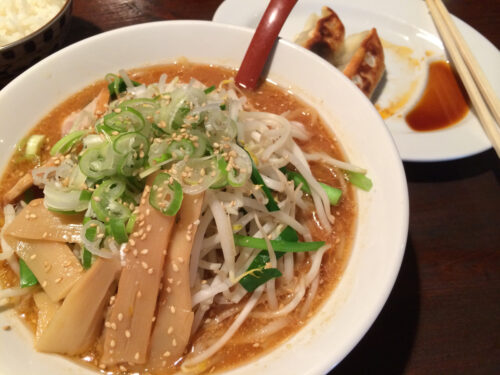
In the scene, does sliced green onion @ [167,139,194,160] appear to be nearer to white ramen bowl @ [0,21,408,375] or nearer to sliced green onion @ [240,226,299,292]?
sliced green onion @ [240,226,299,292]

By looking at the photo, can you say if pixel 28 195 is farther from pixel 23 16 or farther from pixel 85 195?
pixel 23 16

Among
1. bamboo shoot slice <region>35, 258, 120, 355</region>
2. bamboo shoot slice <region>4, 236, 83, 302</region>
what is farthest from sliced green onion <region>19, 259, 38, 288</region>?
bamboo shoot slice <region>35, 258, 120, 355</region>

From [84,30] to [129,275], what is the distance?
2.00m

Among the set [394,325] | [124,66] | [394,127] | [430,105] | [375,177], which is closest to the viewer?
[375,177]

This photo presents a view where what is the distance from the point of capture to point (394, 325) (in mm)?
1691

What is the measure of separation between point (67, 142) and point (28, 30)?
3.44 feet

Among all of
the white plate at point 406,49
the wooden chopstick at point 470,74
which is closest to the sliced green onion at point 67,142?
the white plate at point 406,49

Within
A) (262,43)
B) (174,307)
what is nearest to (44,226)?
(174,307)

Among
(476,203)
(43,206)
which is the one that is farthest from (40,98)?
Answer: (476,203)

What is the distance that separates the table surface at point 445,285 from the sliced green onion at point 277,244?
1.60 ft

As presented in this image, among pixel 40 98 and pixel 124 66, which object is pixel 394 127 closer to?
pixel 124 66

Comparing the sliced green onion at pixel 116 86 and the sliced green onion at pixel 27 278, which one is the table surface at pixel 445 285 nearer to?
the sliced green onion at pixel 27 278

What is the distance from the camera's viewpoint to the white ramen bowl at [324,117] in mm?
1246

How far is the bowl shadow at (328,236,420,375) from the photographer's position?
1594 millimetres
